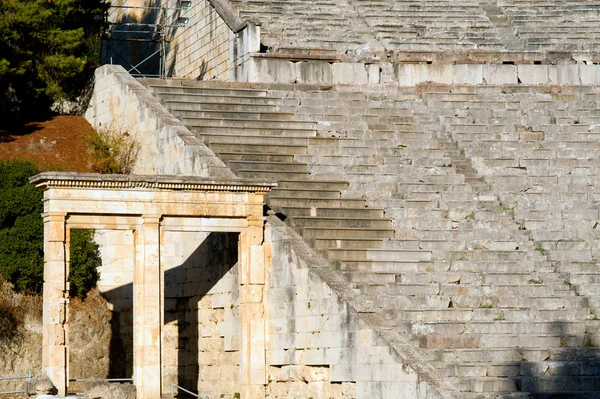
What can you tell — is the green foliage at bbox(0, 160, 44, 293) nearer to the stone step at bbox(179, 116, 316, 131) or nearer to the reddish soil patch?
the reddish soil patch

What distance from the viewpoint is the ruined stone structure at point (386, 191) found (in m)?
19.7

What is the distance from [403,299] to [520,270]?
8.04 ft

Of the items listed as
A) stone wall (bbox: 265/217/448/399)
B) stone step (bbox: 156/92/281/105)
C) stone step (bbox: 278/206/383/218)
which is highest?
stone step (bbox: 156/92/281/105)

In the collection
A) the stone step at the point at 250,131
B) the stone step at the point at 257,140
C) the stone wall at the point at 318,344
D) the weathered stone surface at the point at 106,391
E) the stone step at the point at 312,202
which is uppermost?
the stone step at the point at 250,131

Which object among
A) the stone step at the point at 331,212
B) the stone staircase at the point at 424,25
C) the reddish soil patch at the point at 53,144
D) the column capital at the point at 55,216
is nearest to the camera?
the column capital at the point at 55,216

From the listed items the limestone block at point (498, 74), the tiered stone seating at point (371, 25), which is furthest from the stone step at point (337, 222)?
the limestone block at point (498, 74)

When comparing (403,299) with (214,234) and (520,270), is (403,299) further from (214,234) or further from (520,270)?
(214,234)

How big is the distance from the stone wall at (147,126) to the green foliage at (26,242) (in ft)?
7.08

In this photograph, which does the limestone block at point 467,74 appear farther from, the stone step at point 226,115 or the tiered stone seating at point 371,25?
the stone step at point 226,115

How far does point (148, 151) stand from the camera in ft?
86.4

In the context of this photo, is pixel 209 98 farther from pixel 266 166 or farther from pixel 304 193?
pixel 304 193

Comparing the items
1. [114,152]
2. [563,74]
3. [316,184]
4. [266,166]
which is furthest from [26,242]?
[563,74]

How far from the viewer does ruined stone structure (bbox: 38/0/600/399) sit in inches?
774

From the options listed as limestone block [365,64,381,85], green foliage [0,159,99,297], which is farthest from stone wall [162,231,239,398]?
limestone block [365,64,381,85]
